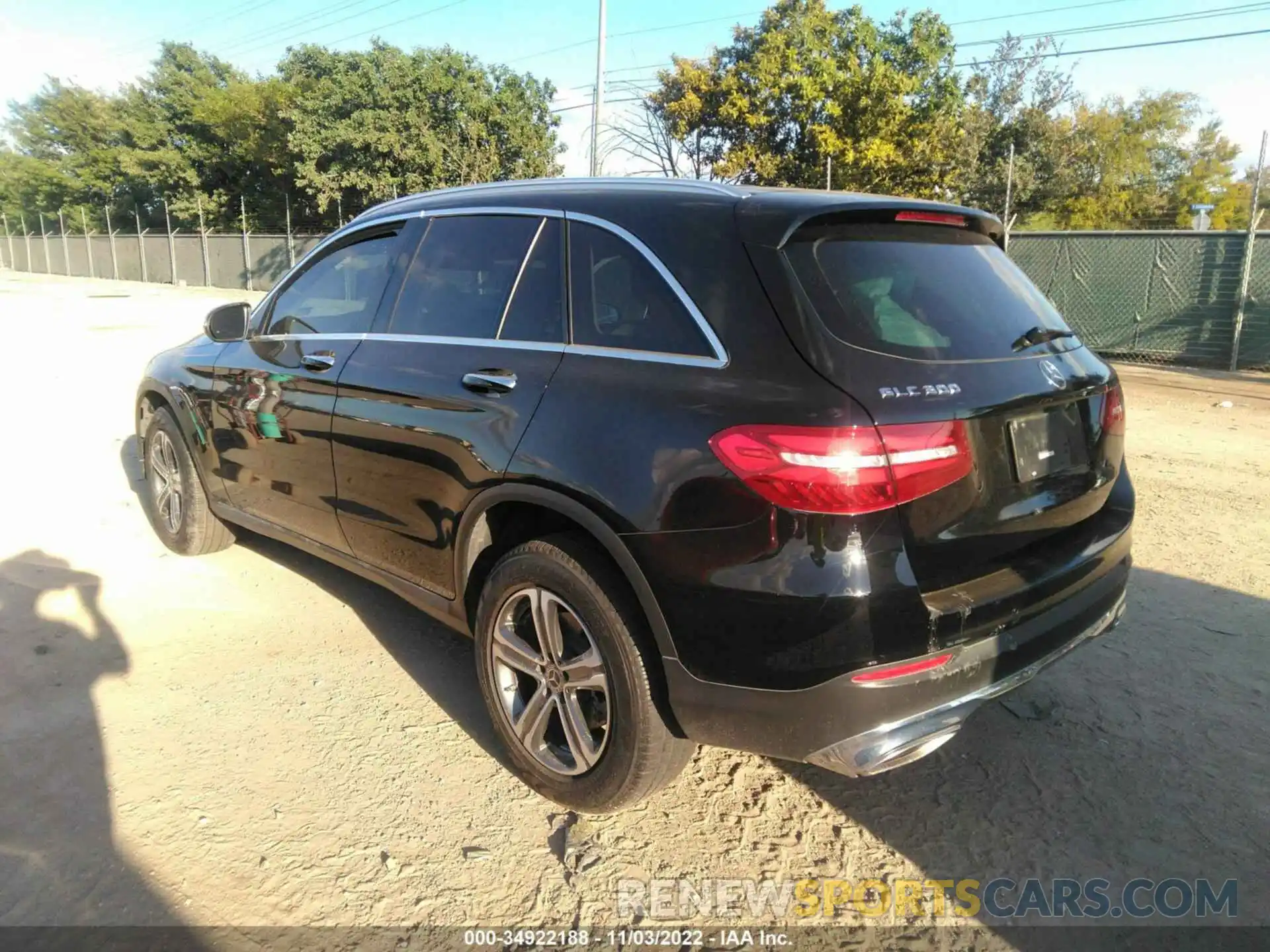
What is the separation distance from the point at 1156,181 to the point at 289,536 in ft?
153

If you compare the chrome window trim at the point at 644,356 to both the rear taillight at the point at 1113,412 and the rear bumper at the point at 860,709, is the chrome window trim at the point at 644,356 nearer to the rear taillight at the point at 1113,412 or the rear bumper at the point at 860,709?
the rear bumper at the point at 860,709

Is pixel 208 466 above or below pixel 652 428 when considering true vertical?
below

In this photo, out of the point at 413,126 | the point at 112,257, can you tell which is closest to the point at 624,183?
the point at 413,126

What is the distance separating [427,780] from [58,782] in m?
1.17

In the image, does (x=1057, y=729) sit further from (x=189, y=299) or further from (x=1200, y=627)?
(x=189, y=299)

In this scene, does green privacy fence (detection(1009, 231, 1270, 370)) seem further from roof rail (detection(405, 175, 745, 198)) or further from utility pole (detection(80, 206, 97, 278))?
utility pole (detection(80, 206, 97, 278))

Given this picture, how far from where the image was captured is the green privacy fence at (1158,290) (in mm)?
11672

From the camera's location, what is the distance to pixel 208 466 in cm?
447

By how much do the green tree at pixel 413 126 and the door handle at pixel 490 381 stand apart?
27.7 meters

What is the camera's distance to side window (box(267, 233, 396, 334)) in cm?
359

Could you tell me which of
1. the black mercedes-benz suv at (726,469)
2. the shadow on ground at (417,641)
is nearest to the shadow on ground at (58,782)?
the shadow on ground at (417,641)

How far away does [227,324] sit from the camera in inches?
167

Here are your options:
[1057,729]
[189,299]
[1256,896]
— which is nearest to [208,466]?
[1057,729]

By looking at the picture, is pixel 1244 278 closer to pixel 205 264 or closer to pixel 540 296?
pixel 540 296
